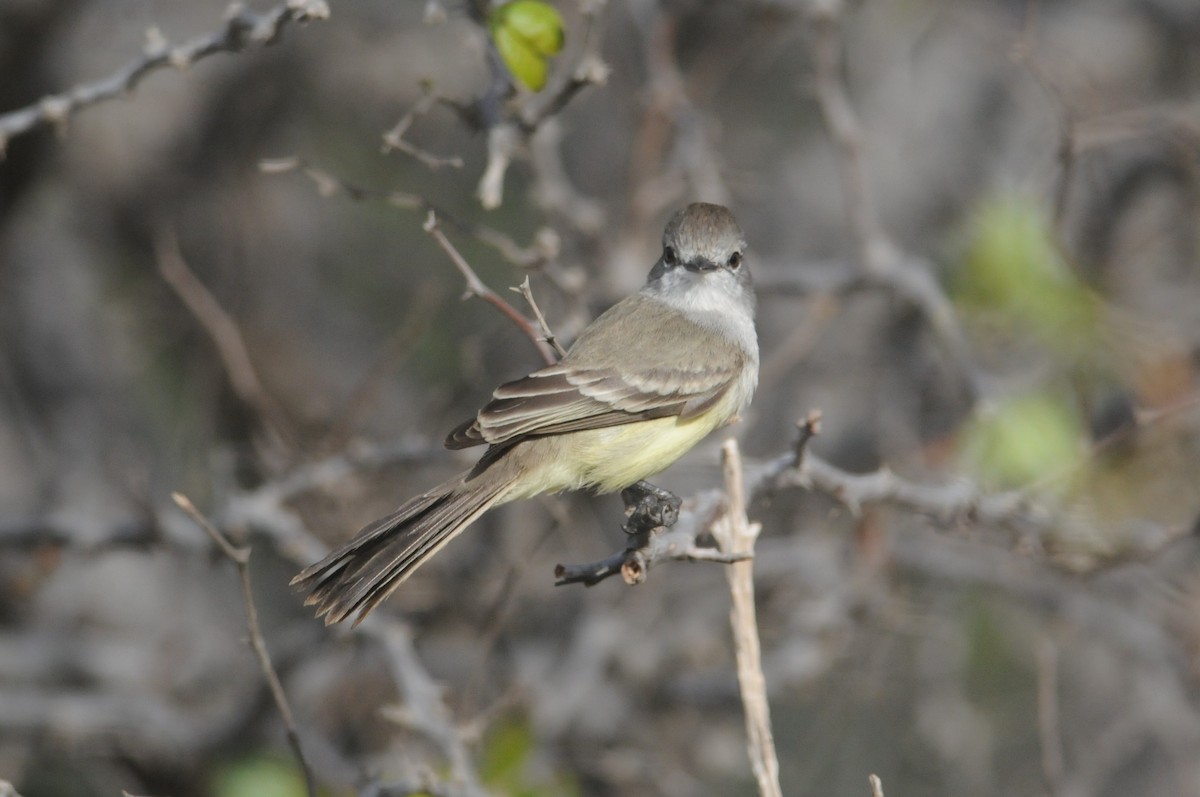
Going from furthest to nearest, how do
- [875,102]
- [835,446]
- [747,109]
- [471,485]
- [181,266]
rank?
[747,109]
[875,102]
[835,446]
[181,266]
[471,485]

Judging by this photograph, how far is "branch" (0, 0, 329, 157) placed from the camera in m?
3.50

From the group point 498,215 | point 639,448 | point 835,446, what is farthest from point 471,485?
point 498,215

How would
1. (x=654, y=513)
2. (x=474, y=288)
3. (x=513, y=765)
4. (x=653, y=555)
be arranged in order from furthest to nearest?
(x=513, y=765) → (x=474, y=288) → (x=654, y=513) → (x=653, y=555)

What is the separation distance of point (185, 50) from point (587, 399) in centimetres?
163

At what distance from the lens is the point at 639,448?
4.27 meters

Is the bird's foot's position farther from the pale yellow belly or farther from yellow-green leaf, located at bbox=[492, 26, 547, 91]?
yellow-green leaf, located at bbox=[492, 26, 547, 91]

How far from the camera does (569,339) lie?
4809mm

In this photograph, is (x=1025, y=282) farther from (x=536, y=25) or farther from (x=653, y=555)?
(x=653, y=555)

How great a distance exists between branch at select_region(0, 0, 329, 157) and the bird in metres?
1.25

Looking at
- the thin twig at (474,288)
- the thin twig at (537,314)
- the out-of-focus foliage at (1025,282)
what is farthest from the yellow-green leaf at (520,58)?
the out-of-focus foliage at (1025,282)

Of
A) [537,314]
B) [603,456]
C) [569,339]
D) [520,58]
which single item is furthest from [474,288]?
[569,339]

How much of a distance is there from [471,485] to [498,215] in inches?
211

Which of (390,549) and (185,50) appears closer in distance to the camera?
(390,549)

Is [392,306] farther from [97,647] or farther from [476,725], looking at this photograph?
[476,725]
